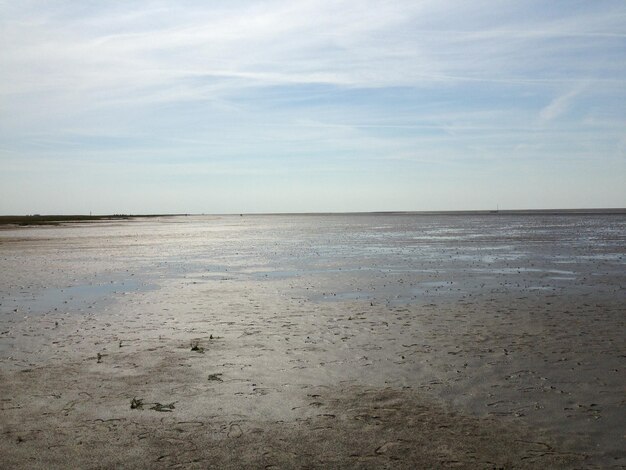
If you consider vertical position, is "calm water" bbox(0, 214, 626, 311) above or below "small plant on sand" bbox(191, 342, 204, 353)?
above

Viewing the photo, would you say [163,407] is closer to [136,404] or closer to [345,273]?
[136,404]

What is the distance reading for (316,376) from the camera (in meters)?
10.9

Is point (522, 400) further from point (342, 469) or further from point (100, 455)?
point (100, 455)

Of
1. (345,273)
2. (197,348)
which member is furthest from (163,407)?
(345,273)

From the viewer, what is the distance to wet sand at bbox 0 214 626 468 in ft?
24.4

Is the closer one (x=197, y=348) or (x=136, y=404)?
(x=136, y=404)

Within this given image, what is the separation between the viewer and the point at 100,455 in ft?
23.8

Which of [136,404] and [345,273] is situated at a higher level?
[345,273]

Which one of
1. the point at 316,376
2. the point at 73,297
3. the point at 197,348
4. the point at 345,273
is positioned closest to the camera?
the point at 316,376

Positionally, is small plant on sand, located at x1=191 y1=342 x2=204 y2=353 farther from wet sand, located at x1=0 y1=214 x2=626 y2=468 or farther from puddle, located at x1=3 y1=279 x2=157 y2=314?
puddle, located at x1=3 y1=279 x2=157 y2=314

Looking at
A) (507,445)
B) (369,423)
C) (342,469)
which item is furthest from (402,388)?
(342,469)

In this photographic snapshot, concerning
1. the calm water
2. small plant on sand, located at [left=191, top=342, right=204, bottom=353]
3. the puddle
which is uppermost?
the calm water

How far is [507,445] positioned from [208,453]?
13.8ft

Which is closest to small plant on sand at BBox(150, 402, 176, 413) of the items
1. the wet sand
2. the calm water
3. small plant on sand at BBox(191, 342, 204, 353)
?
the wet sand
